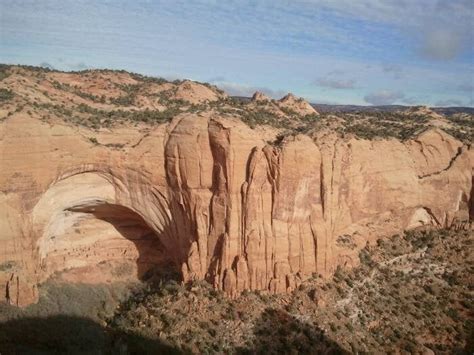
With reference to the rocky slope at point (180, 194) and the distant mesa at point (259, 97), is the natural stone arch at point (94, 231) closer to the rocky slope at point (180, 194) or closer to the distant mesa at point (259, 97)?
the rocky slope at point (180, 194)

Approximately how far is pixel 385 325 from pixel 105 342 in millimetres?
13787

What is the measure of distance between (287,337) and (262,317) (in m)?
1.49

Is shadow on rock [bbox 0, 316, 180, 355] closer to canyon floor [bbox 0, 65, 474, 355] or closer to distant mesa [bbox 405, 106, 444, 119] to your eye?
canyon floor [bbox 0, 65, 474, 355]

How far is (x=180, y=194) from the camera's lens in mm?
25109

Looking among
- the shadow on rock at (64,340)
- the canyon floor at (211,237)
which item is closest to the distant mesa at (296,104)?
the canyon floor at (211,237)

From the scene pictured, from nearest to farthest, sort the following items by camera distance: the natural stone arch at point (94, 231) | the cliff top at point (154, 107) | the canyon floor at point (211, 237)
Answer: the canyon floor at point (211, 237)
the natural stone arch at point (94, 231)
the cliff top at point (154, 107)

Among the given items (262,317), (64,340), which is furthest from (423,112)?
(64,340)

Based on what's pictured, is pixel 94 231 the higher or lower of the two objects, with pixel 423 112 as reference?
lower

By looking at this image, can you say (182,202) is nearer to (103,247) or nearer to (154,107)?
(103,247)

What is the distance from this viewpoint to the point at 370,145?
92.6ft

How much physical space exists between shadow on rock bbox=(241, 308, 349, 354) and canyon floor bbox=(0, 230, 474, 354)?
0.15 feet

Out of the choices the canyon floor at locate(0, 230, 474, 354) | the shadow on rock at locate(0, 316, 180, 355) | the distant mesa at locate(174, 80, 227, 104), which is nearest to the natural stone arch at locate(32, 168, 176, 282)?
the canyon floor at locate(0, 230, 474, 354)

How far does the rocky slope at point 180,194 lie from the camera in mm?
22672

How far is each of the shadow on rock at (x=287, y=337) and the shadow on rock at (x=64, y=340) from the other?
13.0 feet
